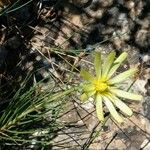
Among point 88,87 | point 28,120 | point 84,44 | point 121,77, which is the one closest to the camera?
point 88,87

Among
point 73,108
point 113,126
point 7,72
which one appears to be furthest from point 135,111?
→ point 7,72

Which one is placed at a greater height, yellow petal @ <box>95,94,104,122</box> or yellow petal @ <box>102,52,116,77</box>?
yellow petal @ <box>102,52,116,77</box>

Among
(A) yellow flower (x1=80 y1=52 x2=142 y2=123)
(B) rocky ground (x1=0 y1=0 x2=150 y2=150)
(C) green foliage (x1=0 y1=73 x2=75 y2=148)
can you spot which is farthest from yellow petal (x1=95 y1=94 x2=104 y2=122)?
(B) rocky ground (x1=0 y1=0 x2=150 y2=150)

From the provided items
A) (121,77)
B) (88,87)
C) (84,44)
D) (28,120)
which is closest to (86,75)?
(88,87)

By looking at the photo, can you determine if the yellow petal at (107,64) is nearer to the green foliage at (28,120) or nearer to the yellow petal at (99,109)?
the yellow petal at (99,109)

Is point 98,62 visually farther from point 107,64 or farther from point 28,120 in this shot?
point 28,120

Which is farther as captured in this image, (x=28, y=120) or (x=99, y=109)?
(x=28, y=120)

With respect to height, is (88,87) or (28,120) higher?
(28,120)

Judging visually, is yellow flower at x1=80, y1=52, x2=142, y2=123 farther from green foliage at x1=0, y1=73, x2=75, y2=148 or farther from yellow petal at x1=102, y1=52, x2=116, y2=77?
green foliage at x1=0, y1=73, x2=75, y2=148

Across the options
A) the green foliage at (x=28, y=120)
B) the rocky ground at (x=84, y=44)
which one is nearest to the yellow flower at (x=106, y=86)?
the green foliage at (x=28, y=120)
